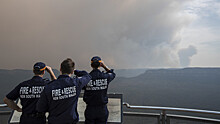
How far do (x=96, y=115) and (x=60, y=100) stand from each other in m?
0.72

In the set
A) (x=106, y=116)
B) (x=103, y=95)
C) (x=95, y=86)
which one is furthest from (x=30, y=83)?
(x=106, y=116)

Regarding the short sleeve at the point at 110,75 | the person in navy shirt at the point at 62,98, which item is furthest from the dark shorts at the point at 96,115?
the person in navy shirt at the point at 62,98

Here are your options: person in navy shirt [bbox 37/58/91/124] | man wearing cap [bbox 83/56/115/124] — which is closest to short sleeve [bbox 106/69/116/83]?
man wearing cap [bbox 83/56/115/124]

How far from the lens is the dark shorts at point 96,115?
1.96 metres

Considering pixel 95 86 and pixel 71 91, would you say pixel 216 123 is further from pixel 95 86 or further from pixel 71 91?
pixel 71 91

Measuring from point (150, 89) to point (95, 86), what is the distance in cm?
1438

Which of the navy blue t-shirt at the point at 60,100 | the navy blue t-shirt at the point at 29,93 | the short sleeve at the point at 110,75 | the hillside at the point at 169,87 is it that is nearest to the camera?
the navy blue t-shirt at the point at 60,100

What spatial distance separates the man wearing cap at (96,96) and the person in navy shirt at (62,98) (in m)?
0.44

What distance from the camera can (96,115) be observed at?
195cm

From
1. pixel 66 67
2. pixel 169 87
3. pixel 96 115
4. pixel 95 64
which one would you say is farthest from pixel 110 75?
pixel 169 87

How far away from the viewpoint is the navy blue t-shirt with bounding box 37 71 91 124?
1.34 metres

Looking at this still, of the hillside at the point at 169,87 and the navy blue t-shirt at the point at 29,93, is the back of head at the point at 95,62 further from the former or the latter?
the hillside at the point at 169,87

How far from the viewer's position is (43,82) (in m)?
1.57

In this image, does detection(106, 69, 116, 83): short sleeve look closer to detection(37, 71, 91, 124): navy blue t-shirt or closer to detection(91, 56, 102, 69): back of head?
detection(91, 56, 102, 69): back of head
